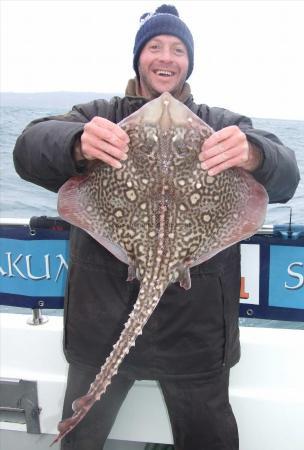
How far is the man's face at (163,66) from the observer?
8.87 feet

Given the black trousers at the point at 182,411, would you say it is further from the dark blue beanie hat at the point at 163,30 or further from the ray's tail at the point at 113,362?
the dark blue beanie hat at the point at 163,30

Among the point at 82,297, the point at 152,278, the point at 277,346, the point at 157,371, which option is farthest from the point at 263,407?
the point at 152,278

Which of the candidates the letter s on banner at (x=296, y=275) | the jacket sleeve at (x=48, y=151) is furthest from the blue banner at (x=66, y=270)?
the jacket sleeve at (x=48, y=151)

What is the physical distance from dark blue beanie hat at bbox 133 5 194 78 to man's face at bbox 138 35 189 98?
0.03 m

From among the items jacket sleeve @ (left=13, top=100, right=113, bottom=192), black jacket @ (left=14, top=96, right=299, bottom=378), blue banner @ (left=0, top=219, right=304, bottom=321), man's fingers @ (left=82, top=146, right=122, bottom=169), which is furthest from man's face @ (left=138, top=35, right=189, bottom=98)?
blue banner @ (left=0, top=219, right=304, bottom=321)

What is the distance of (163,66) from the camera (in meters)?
2.71

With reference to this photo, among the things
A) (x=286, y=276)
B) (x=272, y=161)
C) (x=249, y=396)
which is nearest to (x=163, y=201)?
(x=272, y=161)

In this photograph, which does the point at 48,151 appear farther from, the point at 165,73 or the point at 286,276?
the point at 286,276

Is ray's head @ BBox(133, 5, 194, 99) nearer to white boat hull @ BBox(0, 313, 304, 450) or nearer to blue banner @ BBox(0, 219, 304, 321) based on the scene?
blue banner @ BBox(0, 219, 304, 321)

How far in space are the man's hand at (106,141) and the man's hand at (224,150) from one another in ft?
1.05

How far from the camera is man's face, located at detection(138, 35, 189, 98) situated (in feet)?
8.87

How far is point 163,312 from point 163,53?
4.71 ft

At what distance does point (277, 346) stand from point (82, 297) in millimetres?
1404

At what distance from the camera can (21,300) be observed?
11.4 feet
